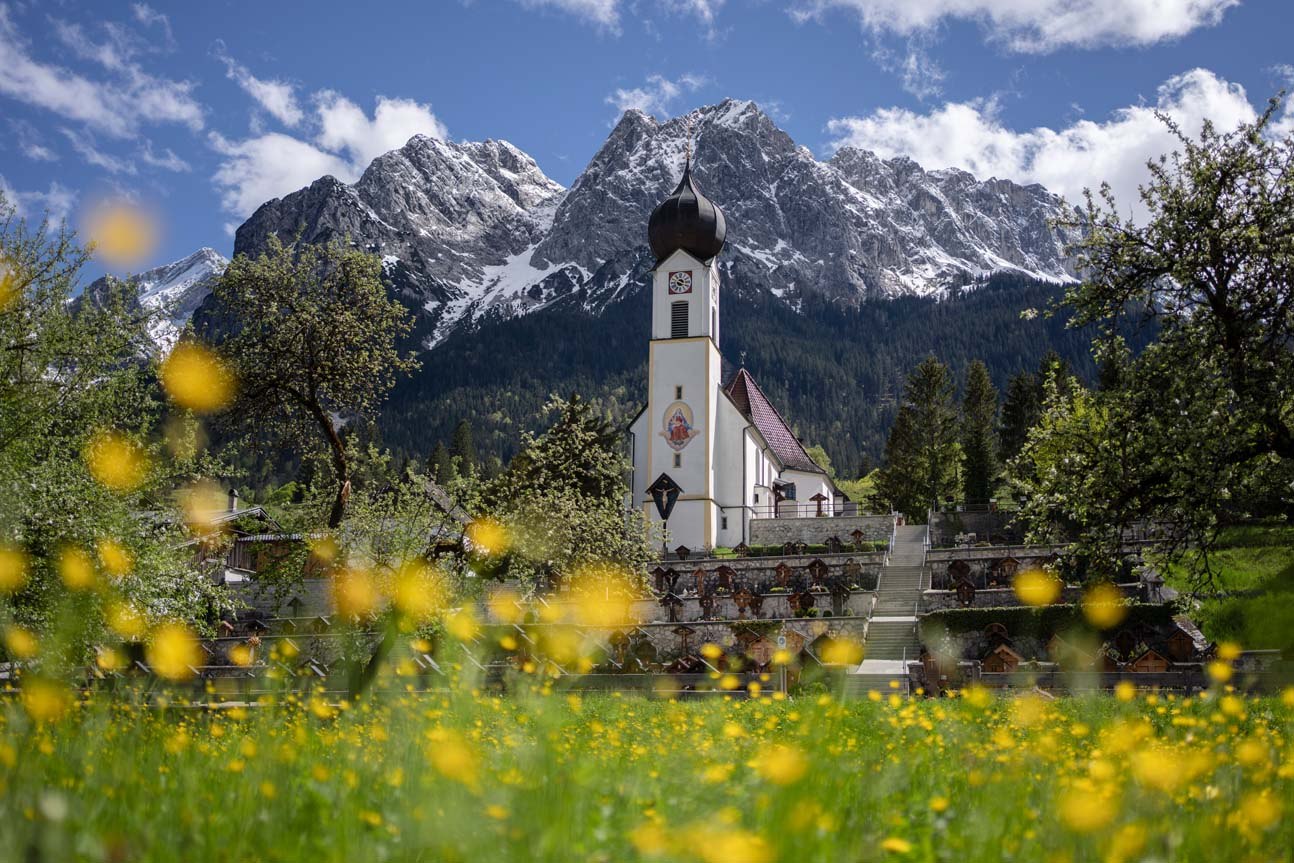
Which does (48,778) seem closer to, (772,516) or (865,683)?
(865,683)

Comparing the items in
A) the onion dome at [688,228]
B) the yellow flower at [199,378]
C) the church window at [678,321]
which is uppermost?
the onion dome at [688,228]

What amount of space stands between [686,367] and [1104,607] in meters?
38.8

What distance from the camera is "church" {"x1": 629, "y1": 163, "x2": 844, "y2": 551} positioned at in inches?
2175

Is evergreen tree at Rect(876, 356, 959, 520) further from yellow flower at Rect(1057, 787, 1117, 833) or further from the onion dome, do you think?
yellow flower at Rect(1057, 787, 1117, 833)

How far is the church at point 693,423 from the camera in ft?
181

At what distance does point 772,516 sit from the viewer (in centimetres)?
5931

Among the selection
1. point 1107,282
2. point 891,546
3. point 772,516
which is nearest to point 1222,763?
point 1107,282

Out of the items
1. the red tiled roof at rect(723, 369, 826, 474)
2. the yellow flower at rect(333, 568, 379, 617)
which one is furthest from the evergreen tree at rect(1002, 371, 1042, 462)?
the yellow flower at rect(333, 568, 379, 617)

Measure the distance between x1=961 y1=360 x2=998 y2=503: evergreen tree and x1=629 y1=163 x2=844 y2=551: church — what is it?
9.29 m

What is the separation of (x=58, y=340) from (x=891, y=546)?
1557 inches

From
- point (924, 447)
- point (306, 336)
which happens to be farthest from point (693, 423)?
point (306, 336)

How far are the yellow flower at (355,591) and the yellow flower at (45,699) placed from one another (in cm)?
1056

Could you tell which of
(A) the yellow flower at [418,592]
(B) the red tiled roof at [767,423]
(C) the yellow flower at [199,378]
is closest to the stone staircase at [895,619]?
(A) the yellow flower at [418,592]

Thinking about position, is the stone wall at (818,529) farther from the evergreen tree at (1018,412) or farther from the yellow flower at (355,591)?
the yellow flower at (355,591)
